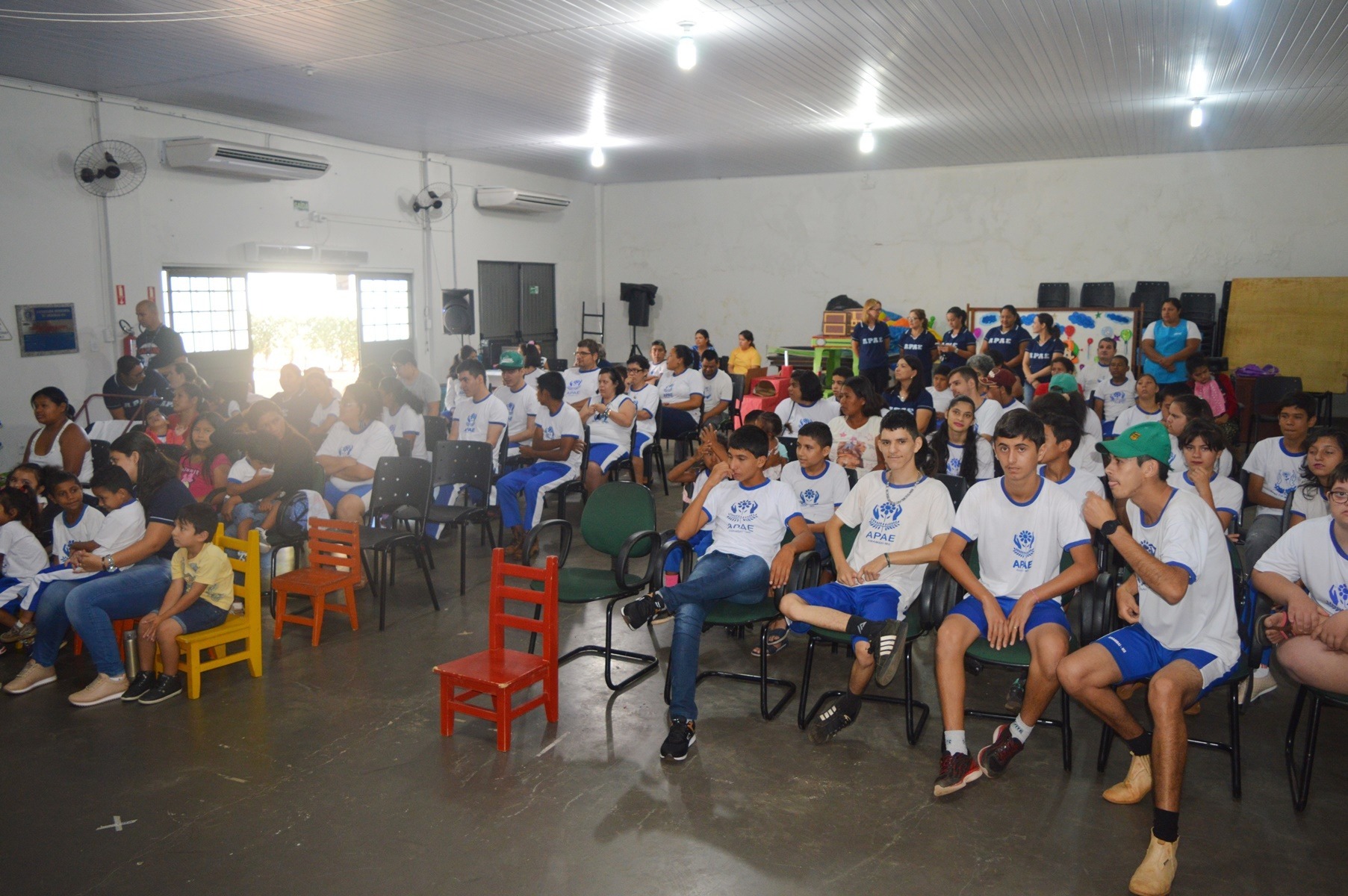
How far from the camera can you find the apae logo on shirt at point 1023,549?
11.5ft

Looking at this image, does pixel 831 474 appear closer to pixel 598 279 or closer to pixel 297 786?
pixel 297 786

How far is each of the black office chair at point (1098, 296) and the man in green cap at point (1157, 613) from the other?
9.45 meters

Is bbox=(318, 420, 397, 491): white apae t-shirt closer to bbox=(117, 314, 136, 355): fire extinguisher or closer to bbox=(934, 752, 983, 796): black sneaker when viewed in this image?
bbox=(117, 314, 136, 355): fire extinguisher

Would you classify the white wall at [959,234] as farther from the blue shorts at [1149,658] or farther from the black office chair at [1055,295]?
the blue shorts at [1149,658]

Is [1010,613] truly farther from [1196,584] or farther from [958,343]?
[958,343]

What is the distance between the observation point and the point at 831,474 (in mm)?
4660

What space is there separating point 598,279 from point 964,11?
10.3m

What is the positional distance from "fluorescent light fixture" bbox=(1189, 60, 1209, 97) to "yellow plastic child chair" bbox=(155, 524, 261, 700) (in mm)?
7265

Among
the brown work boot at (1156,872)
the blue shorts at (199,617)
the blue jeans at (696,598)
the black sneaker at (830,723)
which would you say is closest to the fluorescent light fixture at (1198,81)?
the blue jeans at (696,598)

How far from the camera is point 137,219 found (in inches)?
328

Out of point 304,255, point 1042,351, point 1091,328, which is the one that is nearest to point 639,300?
point 304,255

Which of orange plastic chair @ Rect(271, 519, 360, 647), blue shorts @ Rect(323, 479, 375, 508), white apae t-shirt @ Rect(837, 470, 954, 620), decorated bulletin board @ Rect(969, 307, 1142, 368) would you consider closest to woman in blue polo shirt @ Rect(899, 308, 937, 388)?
decorated bulletin board @ Rect(969, 307, 1142, 368)

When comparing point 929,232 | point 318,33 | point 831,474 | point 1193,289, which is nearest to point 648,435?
point 831,474

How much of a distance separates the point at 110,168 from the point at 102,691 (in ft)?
18.4
